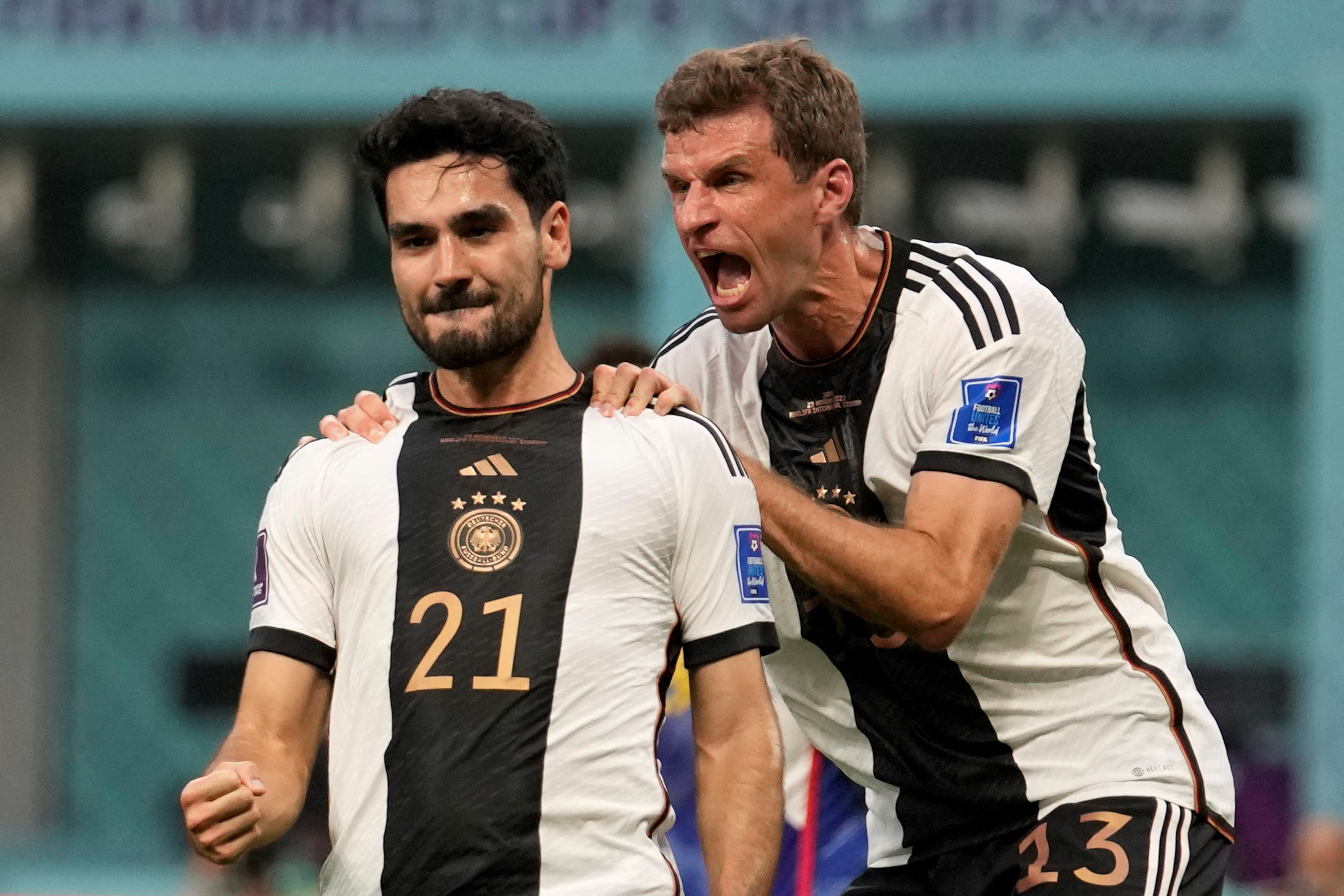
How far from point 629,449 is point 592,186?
8.99 meters

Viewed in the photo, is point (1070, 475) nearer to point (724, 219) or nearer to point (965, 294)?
point (965, 294)

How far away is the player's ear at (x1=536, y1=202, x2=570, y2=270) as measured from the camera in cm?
305

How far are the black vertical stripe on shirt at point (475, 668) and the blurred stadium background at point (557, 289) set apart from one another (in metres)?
5.72

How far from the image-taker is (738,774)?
2.86 m

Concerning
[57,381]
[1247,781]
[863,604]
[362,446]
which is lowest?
[1247,781]

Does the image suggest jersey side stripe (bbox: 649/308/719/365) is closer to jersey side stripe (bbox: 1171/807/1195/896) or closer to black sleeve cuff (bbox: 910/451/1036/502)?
black sleeve cuff (bbox: 910/451/1036/502)

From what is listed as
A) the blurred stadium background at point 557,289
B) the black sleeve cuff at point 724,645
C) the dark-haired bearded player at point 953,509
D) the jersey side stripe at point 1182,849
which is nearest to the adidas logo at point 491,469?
the dark-haired bearded player at point 953,509

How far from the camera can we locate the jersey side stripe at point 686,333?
3672 mm

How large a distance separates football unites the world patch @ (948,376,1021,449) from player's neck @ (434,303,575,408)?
635 mm

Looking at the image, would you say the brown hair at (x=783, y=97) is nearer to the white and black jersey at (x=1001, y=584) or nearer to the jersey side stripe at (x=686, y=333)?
the white and black jersey at (x=1001, y=584)

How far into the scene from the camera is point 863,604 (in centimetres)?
313

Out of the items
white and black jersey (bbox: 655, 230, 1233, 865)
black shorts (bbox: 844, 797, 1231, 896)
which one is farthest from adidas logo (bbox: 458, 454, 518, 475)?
black shorts (bbox: 844, 797, 1231, 896)

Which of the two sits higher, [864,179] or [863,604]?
[864,179]

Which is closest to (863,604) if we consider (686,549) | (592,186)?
(686,549)
